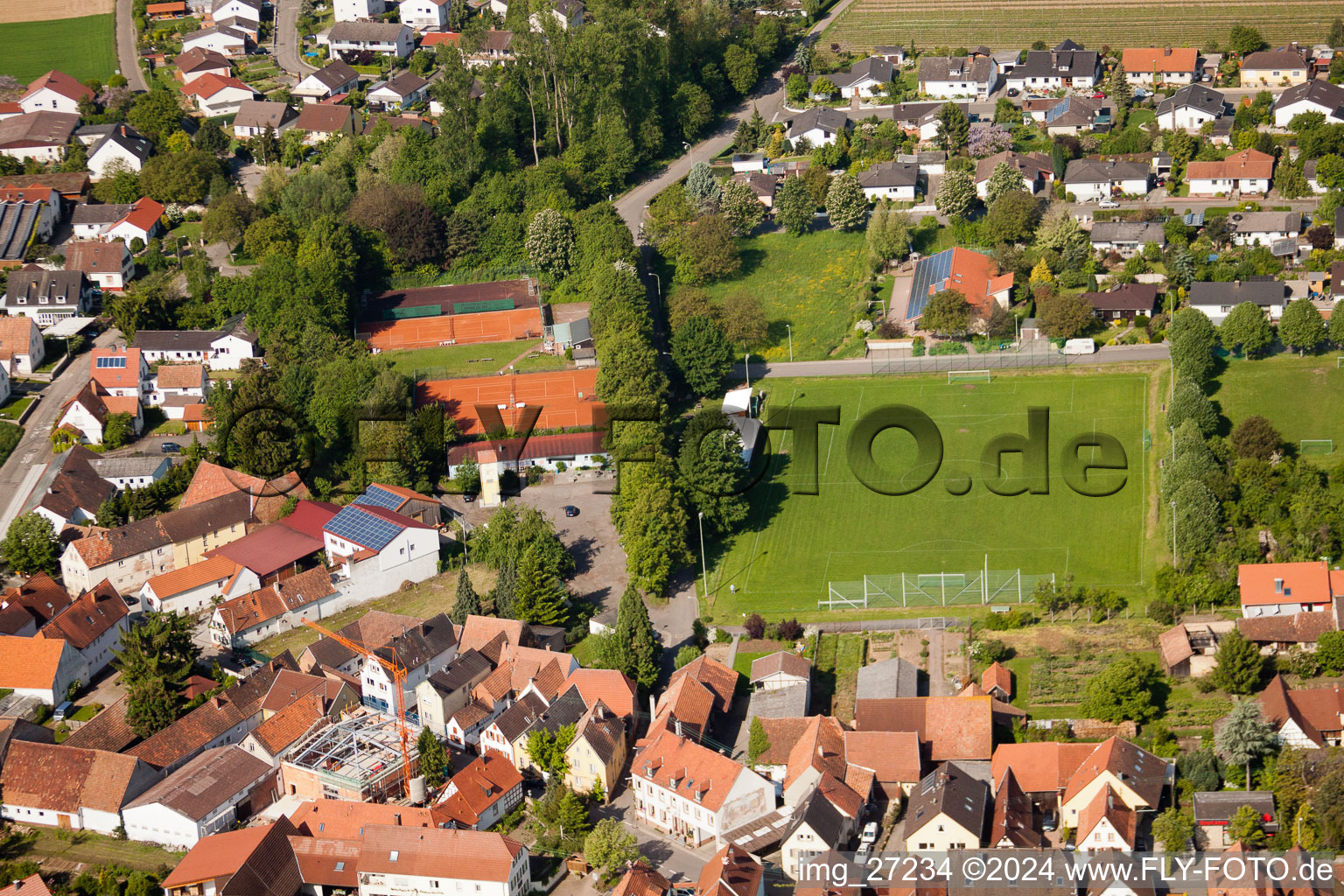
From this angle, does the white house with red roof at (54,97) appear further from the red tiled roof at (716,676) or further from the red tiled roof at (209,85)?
the red tiled roof at (716,676)

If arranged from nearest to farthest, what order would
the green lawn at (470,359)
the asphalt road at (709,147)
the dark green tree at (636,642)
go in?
1. the dark green tree at (636,642)
2. the green lawn at (470,359)
3. the asphalt road at (709,147)

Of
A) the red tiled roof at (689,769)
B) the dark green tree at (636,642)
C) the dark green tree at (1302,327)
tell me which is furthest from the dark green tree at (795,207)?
the red tiled roof at (689,769)

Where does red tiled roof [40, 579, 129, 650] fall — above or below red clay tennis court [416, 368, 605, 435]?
below

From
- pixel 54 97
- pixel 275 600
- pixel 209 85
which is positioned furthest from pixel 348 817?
pixel 54 97

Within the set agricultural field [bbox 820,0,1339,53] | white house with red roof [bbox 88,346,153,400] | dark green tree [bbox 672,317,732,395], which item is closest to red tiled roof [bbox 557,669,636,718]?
dark green tree [bbox 672,317,732,395]

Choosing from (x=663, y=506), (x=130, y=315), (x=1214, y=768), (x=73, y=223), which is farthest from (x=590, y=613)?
(x=73, y=223)

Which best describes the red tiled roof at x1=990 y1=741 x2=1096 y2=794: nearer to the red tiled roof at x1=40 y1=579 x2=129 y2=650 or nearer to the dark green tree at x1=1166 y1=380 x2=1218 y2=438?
the dark green tree at x1=1166 y1=380 x2=1218 y2=438
